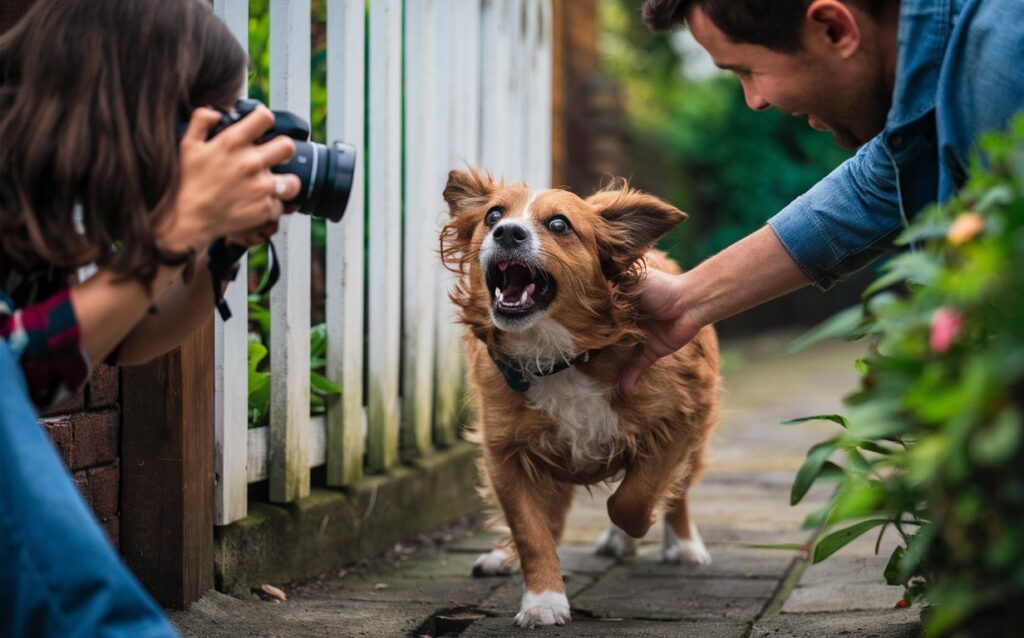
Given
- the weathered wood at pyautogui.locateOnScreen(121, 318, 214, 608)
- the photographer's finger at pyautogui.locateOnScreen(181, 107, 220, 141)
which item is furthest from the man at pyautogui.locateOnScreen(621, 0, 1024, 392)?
the weathered wood at pyautogui.locateOnScreen(121, 318, 214, 608)

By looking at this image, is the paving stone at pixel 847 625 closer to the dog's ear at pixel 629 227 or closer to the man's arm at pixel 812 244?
the man's arm at pixel 812 244

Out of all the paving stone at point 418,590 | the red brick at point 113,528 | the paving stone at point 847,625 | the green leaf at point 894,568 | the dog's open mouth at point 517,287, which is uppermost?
the dog's open mouth at point 517,287

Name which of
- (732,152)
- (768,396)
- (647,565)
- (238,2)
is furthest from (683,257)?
(238,2)

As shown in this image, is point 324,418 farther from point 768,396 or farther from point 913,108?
point 768,396

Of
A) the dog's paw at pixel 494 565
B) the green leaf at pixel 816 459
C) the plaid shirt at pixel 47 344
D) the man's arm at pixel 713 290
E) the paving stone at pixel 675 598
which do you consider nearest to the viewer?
the green leaf at pixel 816 459

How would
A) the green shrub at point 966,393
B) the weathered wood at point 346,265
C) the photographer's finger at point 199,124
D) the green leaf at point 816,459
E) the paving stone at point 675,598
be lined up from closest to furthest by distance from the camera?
the green shrub at point 966,393, the green leaf at point 816,459, the photographer's finger at point 199,124, the paving stone at point 675,598, the weathered wood at point 346,265

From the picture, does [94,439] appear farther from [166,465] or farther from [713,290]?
[713,290]

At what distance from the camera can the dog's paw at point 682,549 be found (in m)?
3.79

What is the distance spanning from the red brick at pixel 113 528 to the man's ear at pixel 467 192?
1.25 meters

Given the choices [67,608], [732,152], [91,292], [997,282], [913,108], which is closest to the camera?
[997,282]

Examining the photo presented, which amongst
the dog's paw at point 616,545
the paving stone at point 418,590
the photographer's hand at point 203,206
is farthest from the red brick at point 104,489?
the dog's paw at point 616,545

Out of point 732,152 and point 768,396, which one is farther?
point 732,152

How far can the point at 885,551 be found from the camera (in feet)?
12.0

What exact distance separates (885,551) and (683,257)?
313 inches
